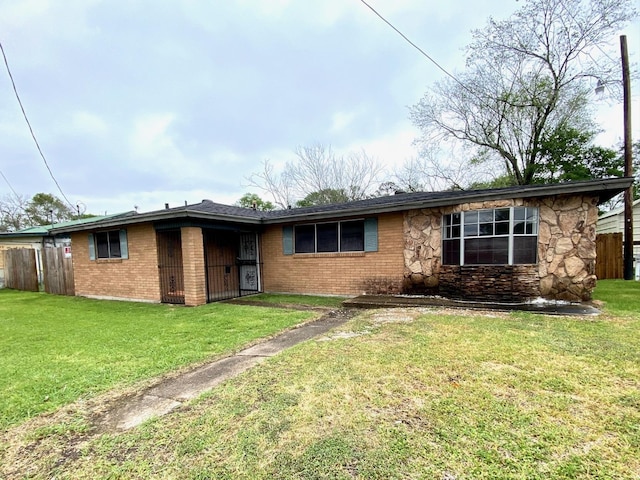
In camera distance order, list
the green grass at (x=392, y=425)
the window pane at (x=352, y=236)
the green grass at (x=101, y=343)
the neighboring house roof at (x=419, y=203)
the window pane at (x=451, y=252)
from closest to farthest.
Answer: the green grass at (x=392, y=425) < the green grass at (x=101, y=343) < the neighboring house roof at (x=419, y=203) < the window pane at (x=451, y=252) < the window pane at (x=352, y=236)

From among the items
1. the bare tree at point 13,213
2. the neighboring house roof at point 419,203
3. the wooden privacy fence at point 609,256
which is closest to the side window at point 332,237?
the neighboring house roof at point 419,203

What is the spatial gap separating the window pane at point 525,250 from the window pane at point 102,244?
11.8 meters

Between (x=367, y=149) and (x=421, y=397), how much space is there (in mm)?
19973

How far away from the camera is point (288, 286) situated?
9.88 m

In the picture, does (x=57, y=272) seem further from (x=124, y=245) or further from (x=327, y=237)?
(x=327, y=237)

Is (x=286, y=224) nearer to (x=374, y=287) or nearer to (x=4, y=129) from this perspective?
(x=374, y=287)

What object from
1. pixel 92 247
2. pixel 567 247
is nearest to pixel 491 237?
pixel 567 247

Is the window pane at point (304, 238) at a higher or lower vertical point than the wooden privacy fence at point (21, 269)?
higher

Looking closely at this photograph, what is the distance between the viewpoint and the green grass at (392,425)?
1835 millimetres

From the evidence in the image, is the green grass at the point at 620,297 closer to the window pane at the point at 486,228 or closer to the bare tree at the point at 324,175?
the window pane at the point at 486,228

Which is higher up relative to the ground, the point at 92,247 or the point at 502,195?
the point at 502,195

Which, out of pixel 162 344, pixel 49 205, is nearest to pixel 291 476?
pixel 162 344

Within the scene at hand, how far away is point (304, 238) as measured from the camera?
9.58m

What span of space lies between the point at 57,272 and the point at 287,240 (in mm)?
8977
